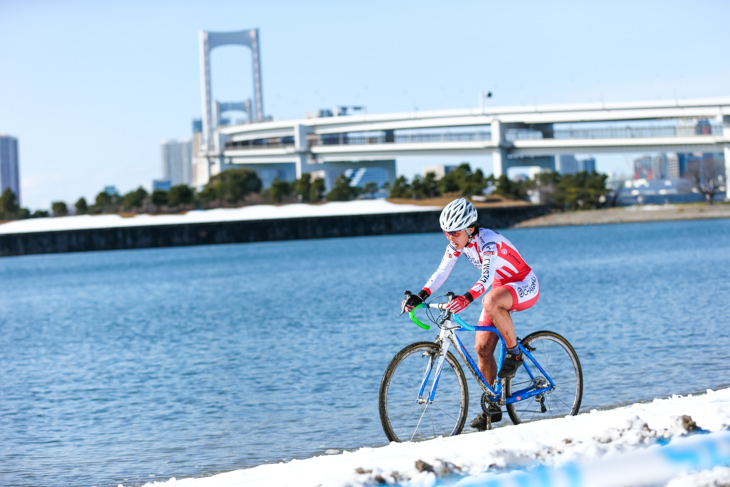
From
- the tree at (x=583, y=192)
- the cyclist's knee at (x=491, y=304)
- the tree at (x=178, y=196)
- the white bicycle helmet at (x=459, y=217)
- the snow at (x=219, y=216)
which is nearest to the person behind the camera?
the white bicycle helmet at (x=459, y=217)

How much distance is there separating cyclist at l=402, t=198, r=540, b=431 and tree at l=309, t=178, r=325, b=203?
3854 inches

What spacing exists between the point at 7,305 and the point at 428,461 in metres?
31.7

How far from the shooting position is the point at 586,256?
4175 centimetres

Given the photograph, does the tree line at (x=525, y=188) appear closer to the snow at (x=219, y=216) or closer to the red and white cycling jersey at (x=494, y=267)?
the snow at (x=219, y=216)

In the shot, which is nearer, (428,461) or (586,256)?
(428,461)

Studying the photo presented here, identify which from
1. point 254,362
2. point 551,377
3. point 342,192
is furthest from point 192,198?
point 551,377

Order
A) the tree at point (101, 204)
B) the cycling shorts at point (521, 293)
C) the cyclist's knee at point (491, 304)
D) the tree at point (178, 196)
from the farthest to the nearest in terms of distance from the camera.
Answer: the tree at point (101, 204)
the tree at point (178, 196)
the cycling shorts at point (521, 293)
the cyclist's knee at point (491, 304)

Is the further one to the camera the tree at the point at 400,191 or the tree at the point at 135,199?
the tree at the point at 400,191

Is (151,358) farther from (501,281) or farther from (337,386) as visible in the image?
(501,281)

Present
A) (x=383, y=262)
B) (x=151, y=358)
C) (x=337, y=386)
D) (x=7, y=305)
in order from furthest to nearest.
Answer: (x=383, y=262) → (x=7, y=305) → (x=151, y=358) → (x=337, y=386)

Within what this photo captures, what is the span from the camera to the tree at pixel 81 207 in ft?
329

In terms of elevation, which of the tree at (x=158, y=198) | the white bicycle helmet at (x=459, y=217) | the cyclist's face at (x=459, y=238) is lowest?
the cyclist's face at (x=459, y=238)

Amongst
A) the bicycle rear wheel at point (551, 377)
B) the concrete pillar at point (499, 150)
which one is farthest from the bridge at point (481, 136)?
the bicycle rear wheel at point (551, 377)

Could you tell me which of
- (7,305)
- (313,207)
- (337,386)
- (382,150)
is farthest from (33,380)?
(382,150)
